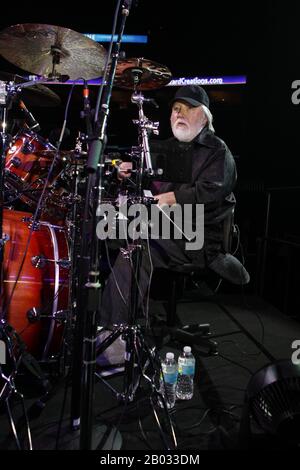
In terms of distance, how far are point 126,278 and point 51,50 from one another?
1.49 meters

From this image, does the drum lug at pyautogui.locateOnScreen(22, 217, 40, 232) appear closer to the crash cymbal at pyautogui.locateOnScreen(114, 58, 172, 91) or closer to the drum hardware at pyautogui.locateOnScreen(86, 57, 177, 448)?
the drum hardware at pyautogui.locateOnScreen(86, 57, 177, 448)

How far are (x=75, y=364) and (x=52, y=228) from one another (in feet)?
3.88

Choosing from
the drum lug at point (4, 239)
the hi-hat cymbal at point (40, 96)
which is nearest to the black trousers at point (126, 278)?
the drum lug at point (4, 239)

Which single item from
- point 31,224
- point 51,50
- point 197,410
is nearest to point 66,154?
point 31,224

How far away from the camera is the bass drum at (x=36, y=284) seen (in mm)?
2242

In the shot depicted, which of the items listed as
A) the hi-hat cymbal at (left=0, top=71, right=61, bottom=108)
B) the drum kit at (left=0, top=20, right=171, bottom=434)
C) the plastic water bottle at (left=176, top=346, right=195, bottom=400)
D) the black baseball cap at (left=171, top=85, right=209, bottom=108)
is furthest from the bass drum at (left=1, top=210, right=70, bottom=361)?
the black baseball cap at (left=171, top=85, right=209, bottom=108)

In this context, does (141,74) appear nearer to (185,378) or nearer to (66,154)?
(66,154)

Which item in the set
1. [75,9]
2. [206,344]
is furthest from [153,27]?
[206,344]

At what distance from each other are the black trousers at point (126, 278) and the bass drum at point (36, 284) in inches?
11.3

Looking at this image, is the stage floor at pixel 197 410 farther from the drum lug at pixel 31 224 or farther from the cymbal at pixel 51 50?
the cymbal at pixel 51 50

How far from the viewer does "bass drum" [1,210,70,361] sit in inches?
88.3

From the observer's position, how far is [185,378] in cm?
225

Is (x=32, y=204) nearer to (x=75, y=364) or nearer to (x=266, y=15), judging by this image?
(x=75, y=364)
